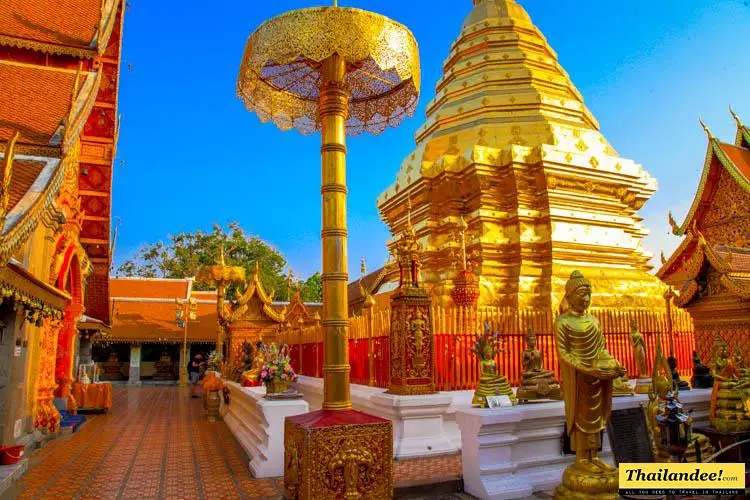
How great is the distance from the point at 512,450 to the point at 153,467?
437 centimetres

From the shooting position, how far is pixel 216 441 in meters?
8.66

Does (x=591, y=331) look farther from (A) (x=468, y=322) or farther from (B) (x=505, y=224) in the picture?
(B) (x=505, y=224)

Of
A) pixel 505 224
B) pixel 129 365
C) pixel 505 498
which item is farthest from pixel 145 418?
pixel 129 365

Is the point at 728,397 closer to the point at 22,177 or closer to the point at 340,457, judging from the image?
the point at 340,457

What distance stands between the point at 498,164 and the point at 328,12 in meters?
8.35

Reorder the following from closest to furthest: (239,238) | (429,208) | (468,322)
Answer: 1. (468,322)
2. (429,208)
3. (239,238)

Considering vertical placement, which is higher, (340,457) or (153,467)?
(340,457)

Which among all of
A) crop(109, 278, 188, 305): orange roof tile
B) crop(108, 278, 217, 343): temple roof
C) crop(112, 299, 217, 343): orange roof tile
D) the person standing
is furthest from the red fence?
crop(109, 278, 188, 305): orange roof tile

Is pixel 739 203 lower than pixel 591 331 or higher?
higher

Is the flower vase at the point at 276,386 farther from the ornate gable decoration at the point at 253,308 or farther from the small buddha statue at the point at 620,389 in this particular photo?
the ornate gable decoration at the point at 253,308

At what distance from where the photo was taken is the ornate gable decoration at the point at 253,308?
48.4 feet

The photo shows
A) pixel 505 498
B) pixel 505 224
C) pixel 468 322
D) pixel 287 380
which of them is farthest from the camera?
pixel 505 224

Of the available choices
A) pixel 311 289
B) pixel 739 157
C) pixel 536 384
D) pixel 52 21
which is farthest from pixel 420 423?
pixel 311 289

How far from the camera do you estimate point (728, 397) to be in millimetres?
5473
